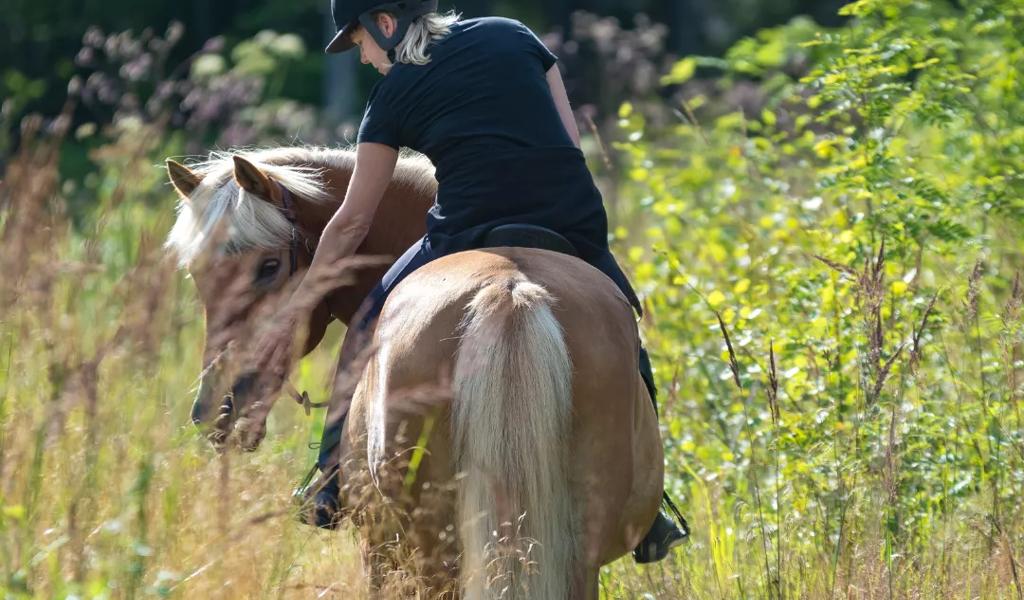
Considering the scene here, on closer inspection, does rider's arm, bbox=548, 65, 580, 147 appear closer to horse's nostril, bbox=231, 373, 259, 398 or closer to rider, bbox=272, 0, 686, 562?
rider, bbox=272, 0, 686, 562

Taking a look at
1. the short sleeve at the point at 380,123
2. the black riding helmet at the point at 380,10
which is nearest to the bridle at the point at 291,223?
the short sleeve at the point at 380,123

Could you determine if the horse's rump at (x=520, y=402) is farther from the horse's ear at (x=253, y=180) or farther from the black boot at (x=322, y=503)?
the horse's ear at (x=253, y=180)

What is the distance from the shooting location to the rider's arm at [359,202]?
151 inches

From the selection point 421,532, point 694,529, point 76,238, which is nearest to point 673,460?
point 694,529

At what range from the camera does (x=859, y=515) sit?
407 cm

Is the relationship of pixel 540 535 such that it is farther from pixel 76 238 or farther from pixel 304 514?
pixel 76 238

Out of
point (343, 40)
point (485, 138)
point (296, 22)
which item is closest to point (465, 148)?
point (485, 138)

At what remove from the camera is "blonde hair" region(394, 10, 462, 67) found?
3.76 m

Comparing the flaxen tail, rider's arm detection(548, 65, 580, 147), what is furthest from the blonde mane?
the flaxen tail

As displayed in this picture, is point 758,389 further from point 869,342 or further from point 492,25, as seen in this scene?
point 492,25

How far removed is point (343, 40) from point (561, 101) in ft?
2.31

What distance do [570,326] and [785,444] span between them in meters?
1.61

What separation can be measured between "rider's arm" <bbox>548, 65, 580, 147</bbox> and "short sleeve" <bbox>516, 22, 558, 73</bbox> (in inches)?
2.0

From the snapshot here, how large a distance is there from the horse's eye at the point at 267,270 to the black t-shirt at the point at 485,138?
20.1 inches
